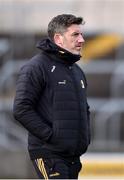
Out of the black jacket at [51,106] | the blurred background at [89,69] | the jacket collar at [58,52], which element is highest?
the jacket collar at [58,52]

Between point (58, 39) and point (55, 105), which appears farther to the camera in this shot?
point (58, 39)

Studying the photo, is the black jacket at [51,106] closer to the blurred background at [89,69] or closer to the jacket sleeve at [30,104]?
the jacket sleeve at [30,104]

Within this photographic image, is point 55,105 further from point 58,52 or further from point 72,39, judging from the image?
point 72,39

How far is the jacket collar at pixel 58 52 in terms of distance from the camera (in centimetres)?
522

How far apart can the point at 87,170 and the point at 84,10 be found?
369 centimetres

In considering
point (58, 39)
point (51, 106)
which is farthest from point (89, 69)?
point (51, 106)

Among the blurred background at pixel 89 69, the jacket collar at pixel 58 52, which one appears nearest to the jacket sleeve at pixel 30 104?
the jacket collar at pixel 58 52

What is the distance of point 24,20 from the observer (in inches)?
530

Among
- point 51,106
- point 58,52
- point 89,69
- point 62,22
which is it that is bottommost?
point 89,69

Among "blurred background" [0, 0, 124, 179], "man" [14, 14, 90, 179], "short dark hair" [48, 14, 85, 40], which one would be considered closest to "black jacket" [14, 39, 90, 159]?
"man" [14, 14, 90, 179]

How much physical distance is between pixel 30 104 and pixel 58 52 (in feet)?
1.31

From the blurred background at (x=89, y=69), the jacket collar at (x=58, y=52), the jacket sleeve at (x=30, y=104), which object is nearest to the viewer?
the jacket sleeve at (x=30, y=104)

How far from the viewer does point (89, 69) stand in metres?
13.2

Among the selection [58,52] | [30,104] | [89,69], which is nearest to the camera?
[30,104]
